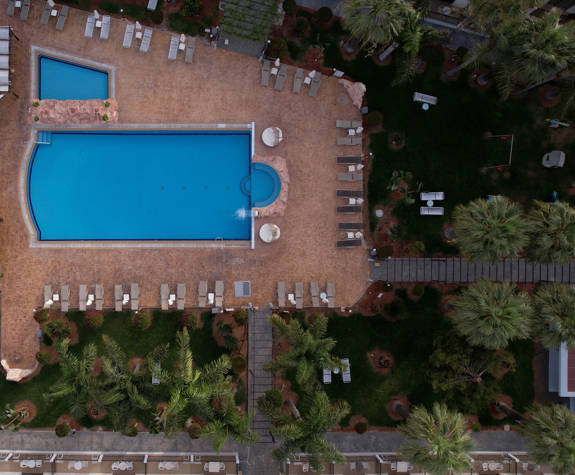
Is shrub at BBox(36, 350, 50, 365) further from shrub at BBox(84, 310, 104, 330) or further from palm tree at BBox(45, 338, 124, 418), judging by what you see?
palm tree at BBox(45, 338, 124, 418)

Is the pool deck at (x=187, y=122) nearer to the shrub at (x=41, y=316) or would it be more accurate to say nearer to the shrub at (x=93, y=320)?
the shrub at (x=93, y=320)

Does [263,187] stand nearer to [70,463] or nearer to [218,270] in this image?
[218,270]

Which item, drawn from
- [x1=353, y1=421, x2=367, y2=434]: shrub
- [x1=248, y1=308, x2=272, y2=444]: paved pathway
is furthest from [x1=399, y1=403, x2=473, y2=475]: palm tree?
[x1=248, y1=308, x2=272, y2=444]: paved pathway

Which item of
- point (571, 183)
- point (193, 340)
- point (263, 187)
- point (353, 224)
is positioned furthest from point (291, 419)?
point (571, 183)

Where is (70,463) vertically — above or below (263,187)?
below

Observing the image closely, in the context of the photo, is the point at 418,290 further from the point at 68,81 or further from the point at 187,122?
the point at 68,81
